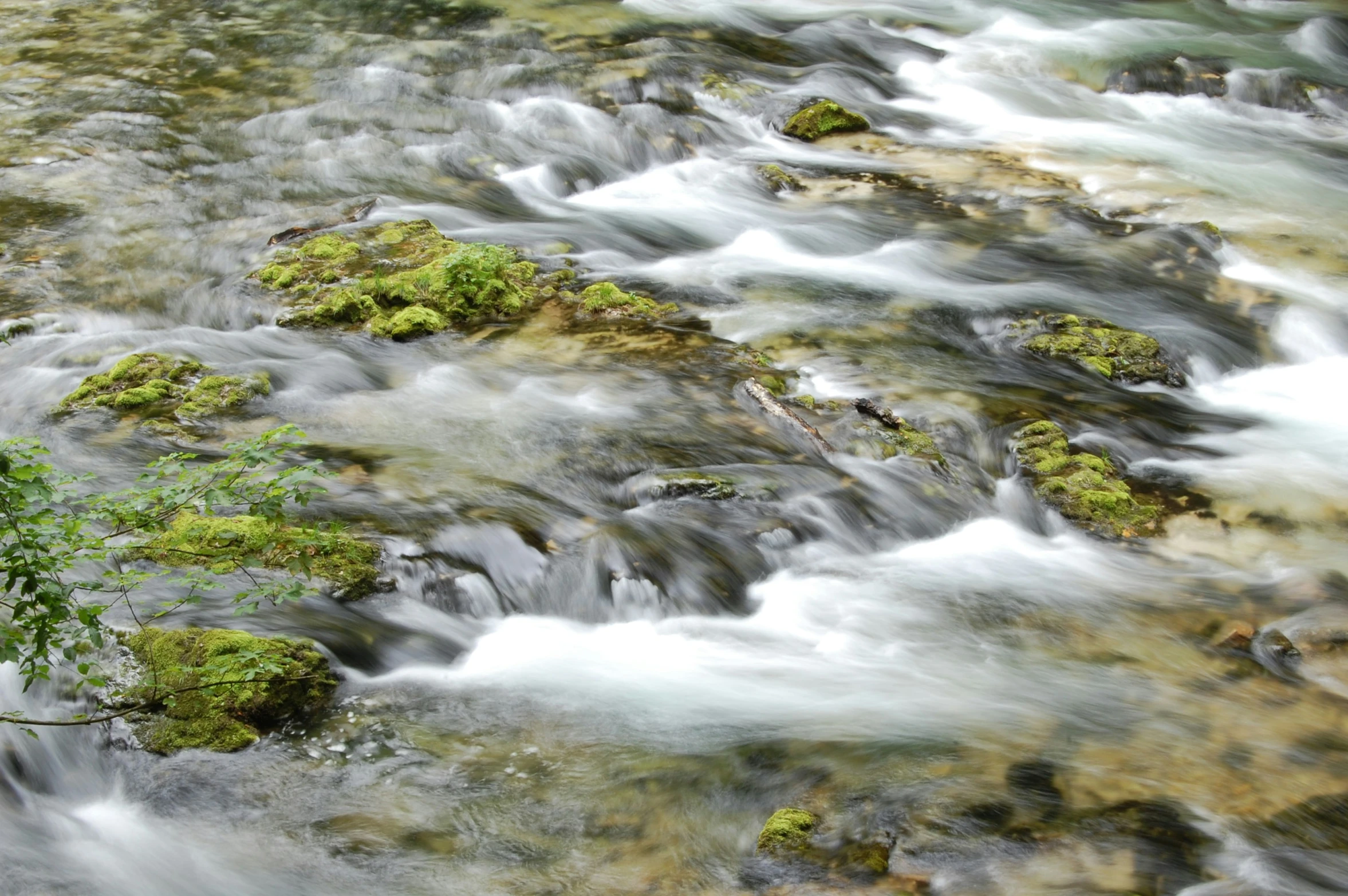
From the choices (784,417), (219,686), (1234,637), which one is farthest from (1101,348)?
(219,686)

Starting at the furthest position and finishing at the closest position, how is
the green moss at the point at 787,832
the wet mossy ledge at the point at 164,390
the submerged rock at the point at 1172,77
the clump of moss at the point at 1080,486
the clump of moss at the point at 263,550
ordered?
the submerged rock at the point at 1172,77 → the wet mossy ledge at the point at 164,390 → the clump of moss at the point at 1080,486 → the clump of moss at the point at 263,550 → the green moss at the point at 787,832

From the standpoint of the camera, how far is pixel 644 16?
44.1 ft

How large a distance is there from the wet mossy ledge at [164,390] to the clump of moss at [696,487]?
2491 mm

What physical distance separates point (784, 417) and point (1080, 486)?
5.25 ft

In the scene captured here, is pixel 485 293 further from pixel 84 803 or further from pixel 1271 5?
pixel 1271 5

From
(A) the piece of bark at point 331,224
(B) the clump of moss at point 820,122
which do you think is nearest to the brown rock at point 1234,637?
(A) the piece of bark at point 331,224

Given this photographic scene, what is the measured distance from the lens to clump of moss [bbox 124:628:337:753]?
407cm

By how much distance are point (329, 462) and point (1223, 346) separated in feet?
18.7

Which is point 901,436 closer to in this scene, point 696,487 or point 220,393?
point 696,487

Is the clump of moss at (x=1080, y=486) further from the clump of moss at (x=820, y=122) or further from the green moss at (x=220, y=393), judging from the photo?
the clump of moss at (x=820, y=122)

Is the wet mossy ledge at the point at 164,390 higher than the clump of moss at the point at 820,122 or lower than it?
lower

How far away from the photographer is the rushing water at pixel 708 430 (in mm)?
3891

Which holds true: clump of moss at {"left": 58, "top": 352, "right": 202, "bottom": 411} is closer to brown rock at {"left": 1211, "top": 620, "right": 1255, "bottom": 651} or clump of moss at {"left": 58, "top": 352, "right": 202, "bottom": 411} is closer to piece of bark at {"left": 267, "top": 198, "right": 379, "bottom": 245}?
piece of bark at {"left": 267, "top": 198, "right": 379, "bottom": 245}

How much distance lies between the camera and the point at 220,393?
647cm
